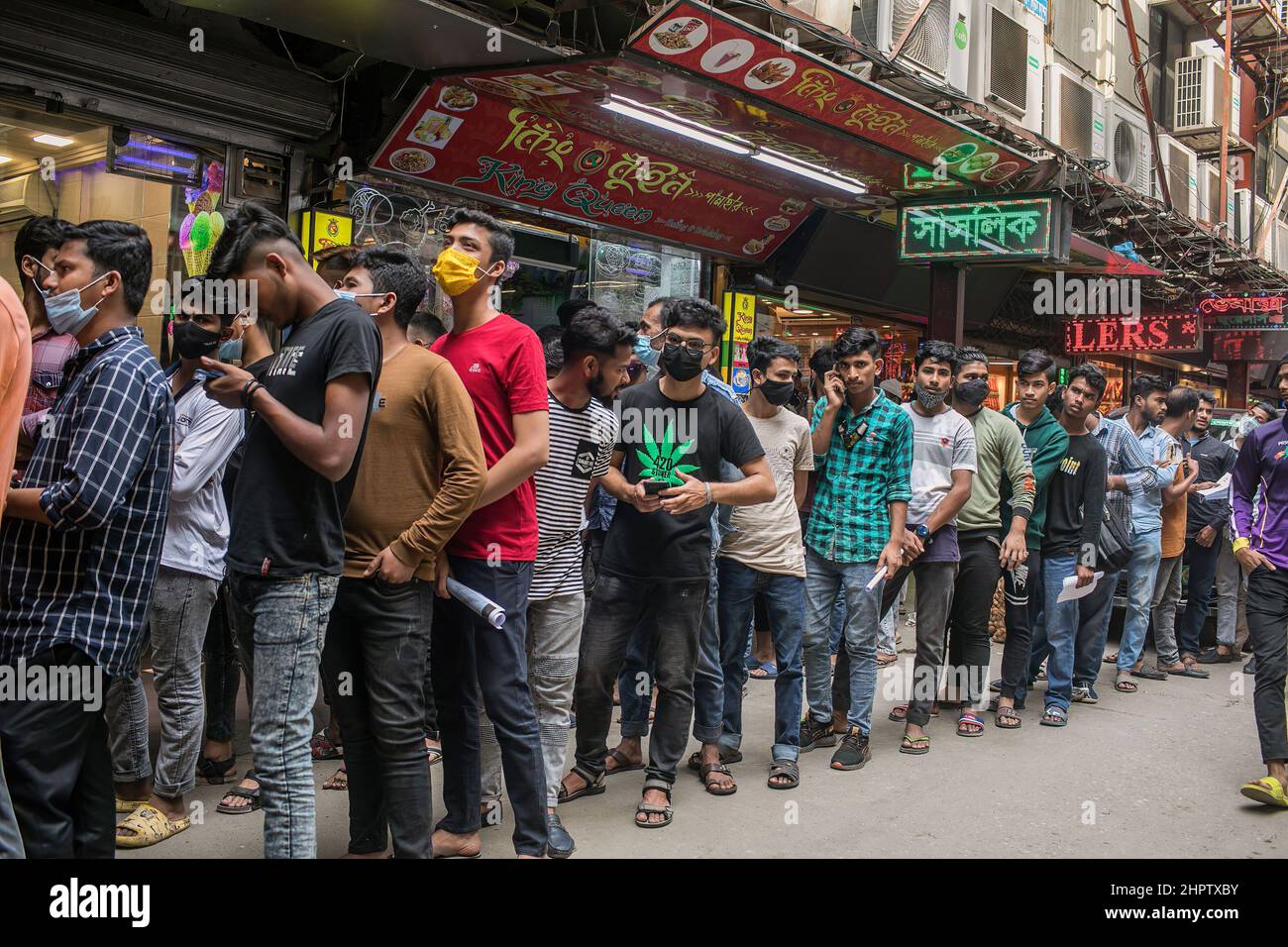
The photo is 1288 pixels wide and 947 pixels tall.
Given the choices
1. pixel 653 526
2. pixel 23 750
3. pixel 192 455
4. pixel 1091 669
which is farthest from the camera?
pixel 1091 669

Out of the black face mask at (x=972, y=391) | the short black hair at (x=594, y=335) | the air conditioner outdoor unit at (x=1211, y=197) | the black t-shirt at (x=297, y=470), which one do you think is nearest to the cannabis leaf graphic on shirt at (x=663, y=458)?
the short black hair at (x=594, y=335)

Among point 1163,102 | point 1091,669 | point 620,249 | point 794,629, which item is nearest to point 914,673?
point 794,629

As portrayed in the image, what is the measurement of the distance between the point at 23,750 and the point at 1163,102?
1911 centimetres

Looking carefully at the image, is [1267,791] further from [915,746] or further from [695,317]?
[695,317]

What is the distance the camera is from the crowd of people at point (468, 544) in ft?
10.1

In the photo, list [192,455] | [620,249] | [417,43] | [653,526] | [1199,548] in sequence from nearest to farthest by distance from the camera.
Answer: [192,455], [653,526], [417,43], [1199,548], [620,249]

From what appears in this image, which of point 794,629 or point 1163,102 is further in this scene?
point 1163,102

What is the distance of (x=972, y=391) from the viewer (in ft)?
22.6

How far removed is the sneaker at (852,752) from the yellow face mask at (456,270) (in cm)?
324

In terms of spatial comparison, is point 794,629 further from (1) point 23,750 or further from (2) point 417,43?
(2) point 417,43

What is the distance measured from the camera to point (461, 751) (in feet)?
13.4

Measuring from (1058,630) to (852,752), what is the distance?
2.15 metres

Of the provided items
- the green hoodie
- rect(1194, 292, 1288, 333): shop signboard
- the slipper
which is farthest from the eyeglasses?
rect(1194, 292, 1288, 333): shop signboard

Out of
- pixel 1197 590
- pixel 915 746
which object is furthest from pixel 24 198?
pixel 1197 590
